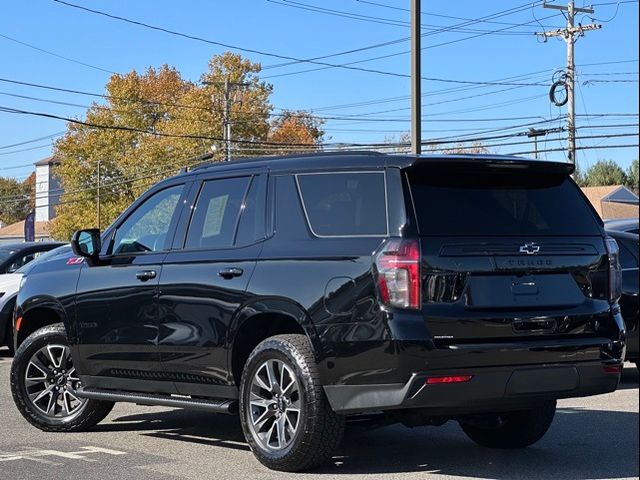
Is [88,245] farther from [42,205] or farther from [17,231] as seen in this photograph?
[17,231]

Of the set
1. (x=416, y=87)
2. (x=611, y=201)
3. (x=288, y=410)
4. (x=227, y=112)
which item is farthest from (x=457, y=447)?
(x=611, y=201)

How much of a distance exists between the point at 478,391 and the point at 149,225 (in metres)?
3.05

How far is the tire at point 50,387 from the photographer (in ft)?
28.0

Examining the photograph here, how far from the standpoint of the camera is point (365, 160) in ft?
21.9

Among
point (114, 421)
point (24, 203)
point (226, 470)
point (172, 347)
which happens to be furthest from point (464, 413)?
point (24, 203)

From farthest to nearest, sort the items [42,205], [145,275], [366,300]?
1. [42,205]
2. [145,275]
3. [366,300]

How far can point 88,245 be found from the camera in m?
8.30

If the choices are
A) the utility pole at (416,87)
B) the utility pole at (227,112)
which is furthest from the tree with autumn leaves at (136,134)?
the utility pole at (416,87)

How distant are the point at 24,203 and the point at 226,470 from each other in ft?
440

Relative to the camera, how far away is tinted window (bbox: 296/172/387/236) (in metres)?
6.46

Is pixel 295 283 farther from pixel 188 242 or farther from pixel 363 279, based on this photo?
pixel 188 242

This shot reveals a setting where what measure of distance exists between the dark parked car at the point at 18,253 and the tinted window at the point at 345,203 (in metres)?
10.1

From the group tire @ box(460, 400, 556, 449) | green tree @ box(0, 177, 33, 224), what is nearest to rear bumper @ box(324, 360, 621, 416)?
tire @ box(460, 400, 556, 449)

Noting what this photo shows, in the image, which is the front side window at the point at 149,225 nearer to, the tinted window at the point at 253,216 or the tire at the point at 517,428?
the tinted window at the point at 253,216
